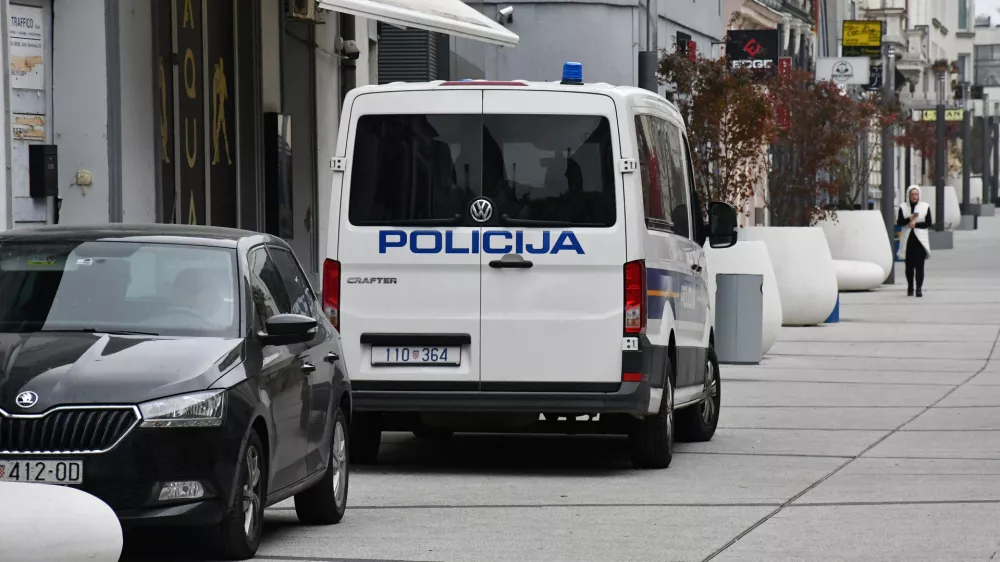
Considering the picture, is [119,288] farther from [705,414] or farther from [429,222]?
[705,414]

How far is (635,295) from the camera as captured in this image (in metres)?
11.3

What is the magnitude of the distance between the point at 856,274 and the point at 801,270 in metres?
8.83

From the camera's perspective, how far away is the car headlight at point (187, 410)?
24.6 ft

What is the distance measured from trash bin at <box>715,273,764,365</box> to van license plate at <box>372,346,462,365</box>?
7935 mm

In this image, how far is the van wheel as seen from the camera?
11914 mm

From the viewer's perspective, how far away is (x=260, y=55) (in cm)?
2028

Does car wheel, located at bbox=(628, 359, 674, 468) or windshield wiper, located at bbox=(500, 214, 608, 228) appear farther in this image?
car wheel, located at bbox=(628, 359, 674, 468)

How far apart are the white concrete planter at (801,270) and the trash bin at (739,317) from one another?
6422 mm

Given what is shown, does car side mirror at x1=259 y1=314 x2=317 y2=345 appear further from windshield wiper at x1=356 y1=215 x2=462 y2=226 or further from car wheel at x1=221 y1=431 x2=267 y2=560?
windshield wiper at x1=356 y1=215 x2=462 y2=226

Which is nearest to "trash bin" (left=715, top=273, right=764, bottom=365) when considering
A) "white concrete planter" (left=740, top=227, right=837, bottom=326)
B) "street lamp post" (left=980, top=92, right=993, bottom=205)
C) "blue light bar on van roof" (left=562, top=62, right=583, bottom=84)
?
"white concrete planter" (left=740, top=227, right=837, bottom=326)

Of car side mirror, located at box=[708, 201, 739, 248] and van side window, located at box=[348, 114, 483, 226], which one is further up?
van side window, located at box=[348, 114, 483, 226]

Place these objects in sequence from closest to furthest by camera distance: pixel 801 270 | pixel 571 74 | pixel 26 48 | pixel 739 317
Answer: pixel 571 74 < pixel 26 48 < pixel 739 317 < pixel 801 270

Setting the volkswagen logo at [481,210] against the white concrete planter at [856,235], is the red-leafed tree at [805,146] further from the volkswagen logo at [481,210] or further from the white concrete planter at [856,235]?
the volkswagen logo at [481,210]

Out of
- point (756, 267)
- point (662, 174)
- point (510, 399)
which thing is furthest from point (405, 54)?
point (510, 399)
